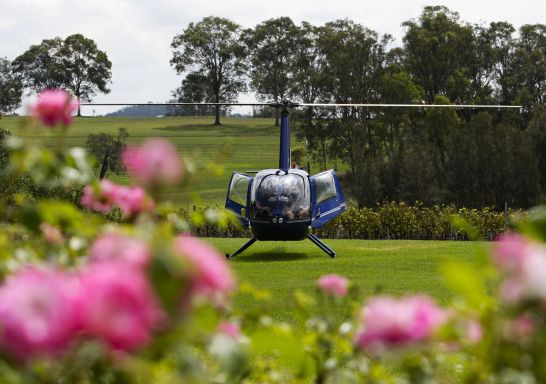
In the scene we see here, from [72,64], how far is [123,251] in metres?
58.5

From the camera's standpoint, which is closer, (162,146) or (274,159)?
(162,146)

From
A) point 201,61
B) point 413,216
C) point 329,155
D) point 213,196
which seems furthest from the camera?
point 201,61

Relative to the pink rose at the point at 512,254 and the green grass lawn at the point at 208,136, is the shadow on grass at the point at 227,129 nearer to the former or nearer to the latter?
the green grass lawn at the point at 208,136

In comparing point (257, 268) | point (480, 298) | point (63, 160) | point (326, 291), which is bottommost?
point (257, 268)

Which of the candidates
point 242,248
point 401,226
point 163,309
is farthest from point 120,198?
point 401,226

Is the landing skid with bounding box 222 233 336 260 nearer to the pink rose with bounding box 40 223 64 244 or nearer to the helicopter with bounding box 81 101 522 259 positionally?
the helicopter with bounding box 81 101 522 259

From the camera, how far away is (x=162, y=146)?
1172 millimetres

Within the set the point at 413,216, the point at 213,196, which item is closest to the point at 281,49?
the point at 213,196

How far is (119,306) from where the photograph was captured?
901mm

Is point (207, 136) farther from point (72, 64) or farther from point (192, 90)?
point (72, 64)

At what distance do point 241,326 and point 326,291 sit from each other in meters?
0.37

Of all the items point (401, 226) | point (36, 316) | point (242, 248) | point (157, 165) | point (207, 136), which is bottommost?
point (401, 226)

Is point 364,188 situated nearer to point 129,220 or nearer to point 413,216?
point 413,216

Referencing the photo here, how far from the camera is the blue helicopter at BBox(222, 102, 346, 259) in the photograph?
12.2m
